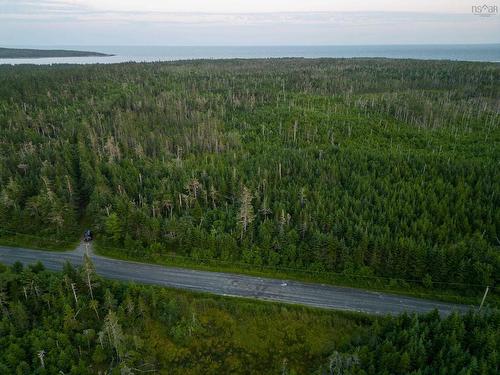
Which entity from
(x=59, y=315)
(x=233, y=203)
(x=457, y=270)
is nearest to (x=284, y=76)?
(x=233, y=203)

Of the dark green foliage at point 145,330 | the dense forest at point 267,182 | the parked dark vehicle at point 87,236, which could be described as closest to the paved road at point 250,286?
the dark green foliage at point 145,330

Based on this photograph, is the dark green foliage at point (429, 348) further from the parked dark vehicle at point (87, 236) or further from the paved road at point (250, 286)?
the parked dark vehicle at point (87, 236)

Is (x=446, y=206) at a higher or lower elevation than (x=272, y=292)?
higher

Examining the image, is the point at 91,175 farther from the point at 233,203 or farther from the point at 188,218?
the point at 233,203

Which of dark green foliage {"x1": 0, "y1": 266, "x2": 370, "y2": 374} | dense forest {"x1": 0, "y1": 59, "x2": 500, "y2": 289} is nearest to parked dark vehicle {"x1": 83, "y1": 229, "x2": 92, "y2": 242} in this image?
dense forest {"x1": 0, "y1": 59, "x2": 500, "y2": 289}

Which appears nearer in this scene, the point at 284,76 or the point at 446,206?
the point at 446,206

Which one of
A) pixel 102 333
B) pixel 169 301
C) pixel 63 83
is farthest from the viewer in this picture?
pixel 63 83

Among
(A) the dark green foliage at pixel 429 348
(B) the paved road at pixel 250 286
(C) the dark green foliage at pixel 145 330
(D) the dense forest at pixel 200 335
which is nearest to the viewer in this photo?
(A) the dark green foliage at pixel 429 348
